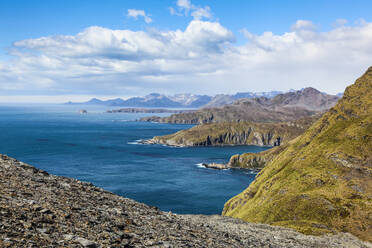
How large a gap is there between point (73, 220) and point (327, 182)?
94.2 m

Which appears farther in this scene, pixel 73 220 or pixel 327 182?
pixel 327 182

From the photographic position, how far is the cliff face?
7494 cm

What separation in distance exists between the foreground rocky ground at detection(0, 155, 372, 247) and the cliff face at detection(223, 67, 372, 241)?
41.4 meters

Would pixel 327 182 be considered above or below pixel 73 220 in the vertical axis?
below

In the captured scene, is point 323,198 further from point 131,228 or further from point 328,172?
point 131,228

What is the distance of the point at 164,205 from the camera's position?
144 metres

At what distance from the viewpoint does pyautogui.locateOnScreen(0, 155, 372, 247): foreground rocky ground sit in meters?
19.6

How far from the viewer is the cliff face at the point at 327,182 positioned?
74938 mm

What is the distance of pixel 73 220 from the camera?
23.9 metres

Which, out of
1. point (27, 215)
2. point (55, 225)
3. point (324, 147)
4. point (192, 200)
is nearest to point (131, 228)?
point (55, 225)

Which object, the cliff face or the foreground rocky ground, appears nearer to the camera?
the foreground rocky ground

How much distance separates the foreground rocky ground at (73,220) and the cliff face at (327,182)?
136ft

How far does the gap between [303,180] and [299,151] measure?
137 ft

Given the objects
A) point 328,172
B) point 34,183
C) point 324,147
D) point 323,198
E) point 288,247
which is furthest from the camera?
point 324,147
